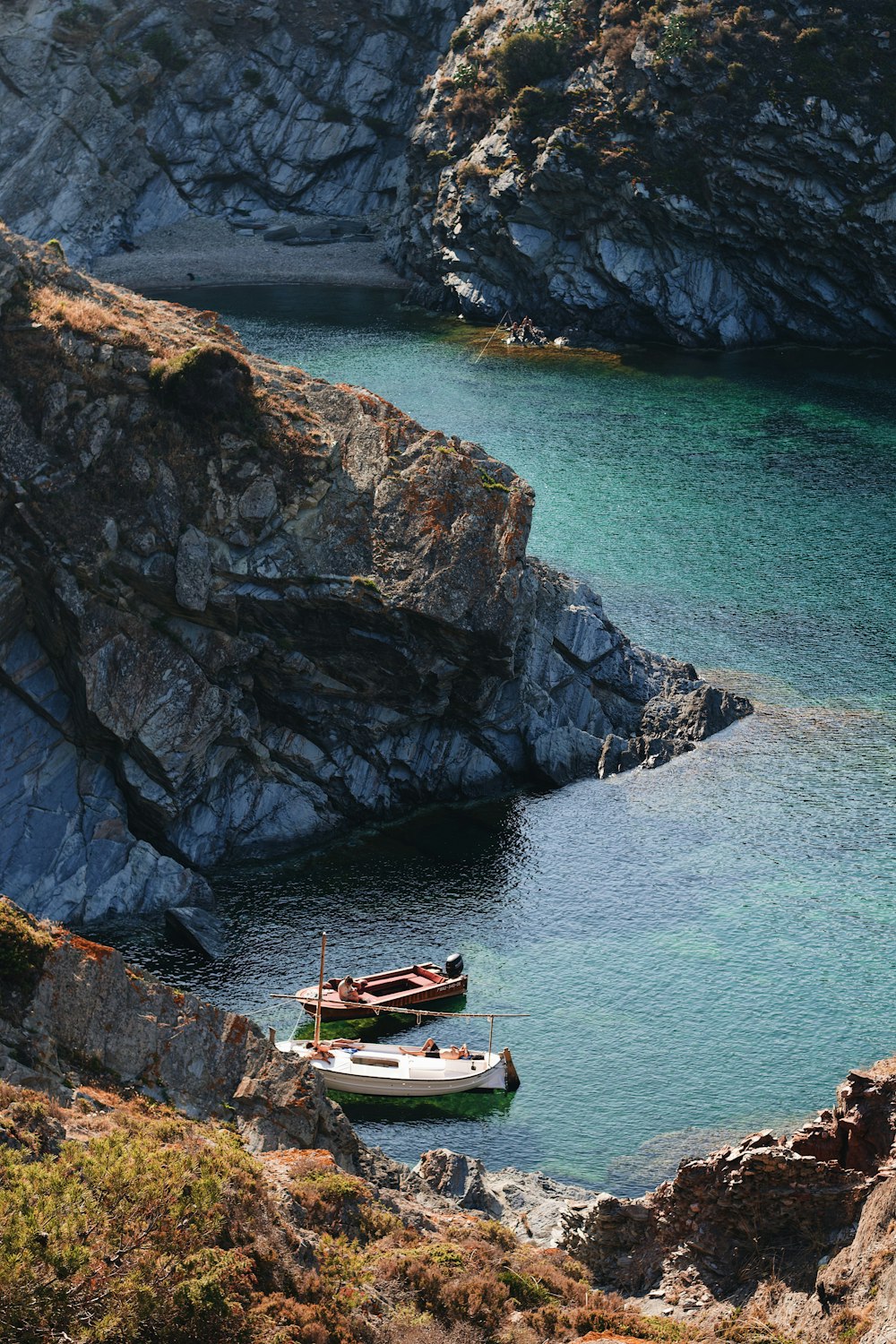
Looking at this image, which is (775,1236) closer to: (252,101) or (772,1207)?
(772,1207)

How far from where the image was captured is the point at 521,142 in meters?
141

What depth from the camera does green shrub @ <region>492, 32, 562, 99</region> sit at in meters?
142

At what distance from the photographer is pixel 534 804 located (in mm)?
65312

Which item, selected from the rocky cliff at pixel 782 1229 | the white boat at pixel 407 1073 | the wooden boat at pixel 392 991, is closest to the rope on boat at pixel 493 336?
the wooden boat at pixel 392 991

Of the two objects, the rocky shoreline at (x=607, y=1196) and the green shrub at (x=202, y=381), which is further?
the green shrub at (x=202, y=381)

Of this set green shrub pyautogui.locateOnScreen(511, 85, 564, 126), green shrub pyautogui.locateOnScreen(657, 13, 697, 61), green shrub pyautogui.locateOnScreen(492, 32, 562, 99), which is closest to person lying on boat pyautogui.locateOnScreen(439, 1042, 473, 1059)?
green shrub pyautogui.locateOnScreen(657, 13, 697, 61)

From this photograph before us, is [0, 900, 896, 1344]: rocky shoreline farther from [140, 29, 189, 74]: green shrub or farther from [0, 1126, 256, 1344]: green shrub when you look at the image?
[140, 29, 189, 74]: green shrub

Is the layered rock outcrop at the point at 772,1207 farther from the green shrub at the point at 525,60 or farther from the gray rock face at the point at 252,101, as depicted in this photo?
the gray rock face at the point at 252,101

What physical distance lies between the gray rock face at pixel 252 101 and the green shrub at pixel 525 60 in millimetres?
34193

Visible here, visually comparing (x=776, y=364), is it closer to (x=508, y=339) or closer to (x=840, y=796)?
(x=508, y=339)

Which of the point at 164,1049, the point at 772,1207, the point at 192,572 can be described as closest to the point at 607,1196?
the point at 772,1207

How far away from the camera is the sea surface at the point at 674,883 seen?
155ft

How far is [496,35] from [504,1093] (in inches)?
5213

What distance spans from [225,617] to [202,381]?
34.4ft
